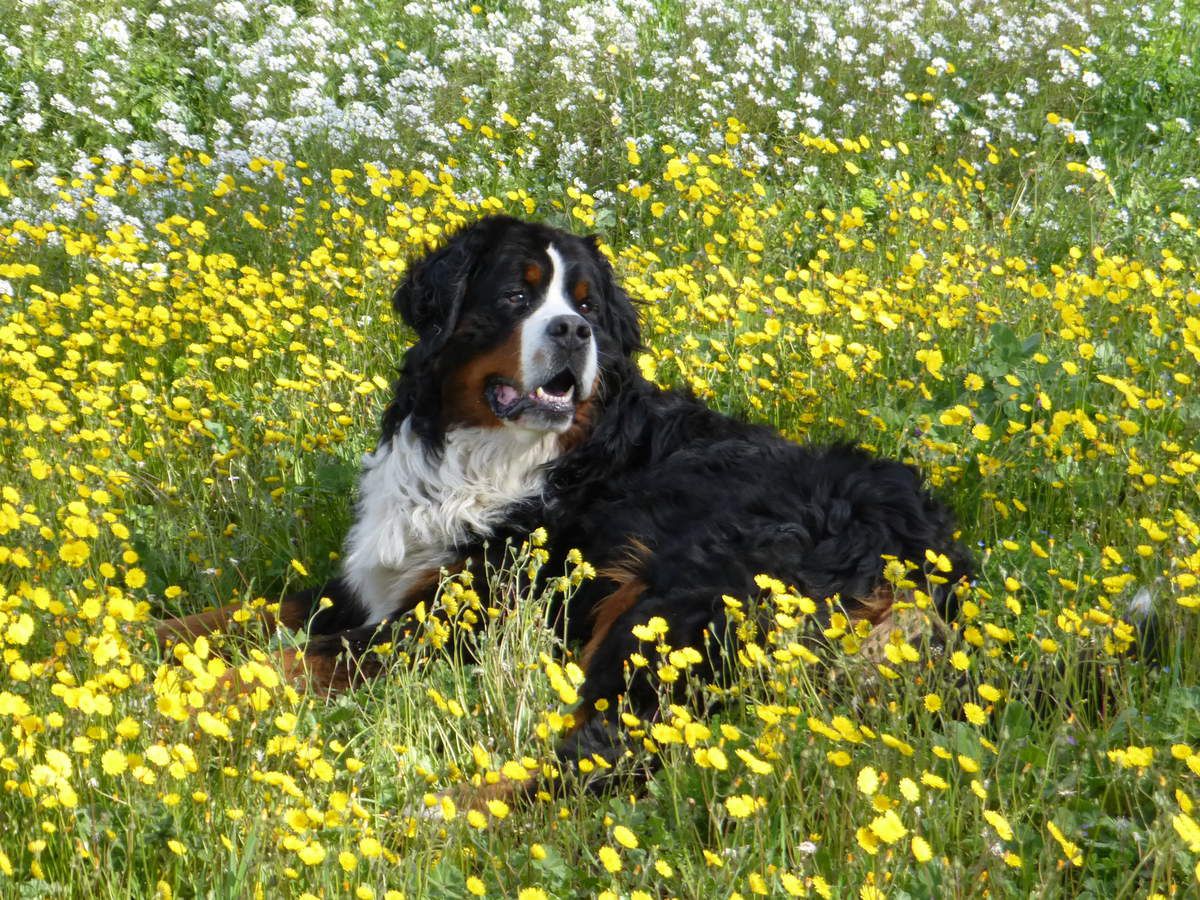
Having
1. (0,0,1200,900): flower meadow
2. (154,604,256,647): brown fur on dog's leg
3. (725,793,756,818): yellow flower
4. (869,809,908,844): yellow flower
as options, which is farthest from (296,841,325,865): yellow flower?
(154,604,256,647): brown fur on dog's leg

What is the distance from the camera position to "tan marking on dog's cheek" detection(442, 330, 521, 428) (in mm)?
3916

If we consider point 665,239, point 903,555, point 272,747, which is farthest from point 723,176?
point 272,747

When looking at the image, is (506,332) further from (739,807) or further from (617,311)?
(739,807)

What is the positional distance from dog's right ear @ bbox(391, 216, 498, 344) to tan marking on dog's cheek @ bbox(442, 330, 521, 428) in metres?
0.13

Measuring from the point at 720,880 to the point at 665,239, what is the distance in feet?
14.7

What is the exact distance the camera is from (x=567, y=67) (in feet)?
23.1

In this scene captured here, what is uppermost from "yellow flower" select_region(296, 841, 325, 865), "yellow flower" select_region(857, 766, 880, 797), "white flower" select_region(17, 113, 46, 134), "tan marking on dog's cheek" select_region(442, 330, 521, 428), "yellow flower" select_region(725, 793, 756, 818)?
"yellow flower" select_region(857, 766, 880, 797)

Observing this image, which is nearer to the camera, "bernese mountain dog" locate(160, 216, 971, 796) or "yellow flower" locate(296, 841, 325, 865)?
"yellow flower" locate(296, 841, 325, 865)

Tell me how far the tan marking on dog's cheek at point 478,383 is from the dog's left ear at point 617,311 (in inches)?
15.2

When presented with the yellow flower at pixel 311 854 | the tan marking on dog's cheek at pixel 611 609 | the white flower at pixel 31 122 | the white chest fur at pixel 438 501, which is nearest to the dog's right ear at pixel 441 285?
the white chest fur at pixel 438 501

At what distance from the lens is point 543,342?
386 centimetres

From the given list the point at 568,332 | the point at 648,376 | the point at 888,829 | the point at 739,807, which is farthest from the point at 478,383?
the point at 888,829

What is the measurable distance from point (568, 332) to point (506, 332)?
218 mm

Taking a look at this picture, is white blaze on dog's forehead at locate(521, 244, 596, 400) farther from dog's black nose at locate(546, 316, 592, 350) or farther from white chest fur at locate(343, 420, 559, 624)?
white chest fur at locate(343, 420, 559, 624)
